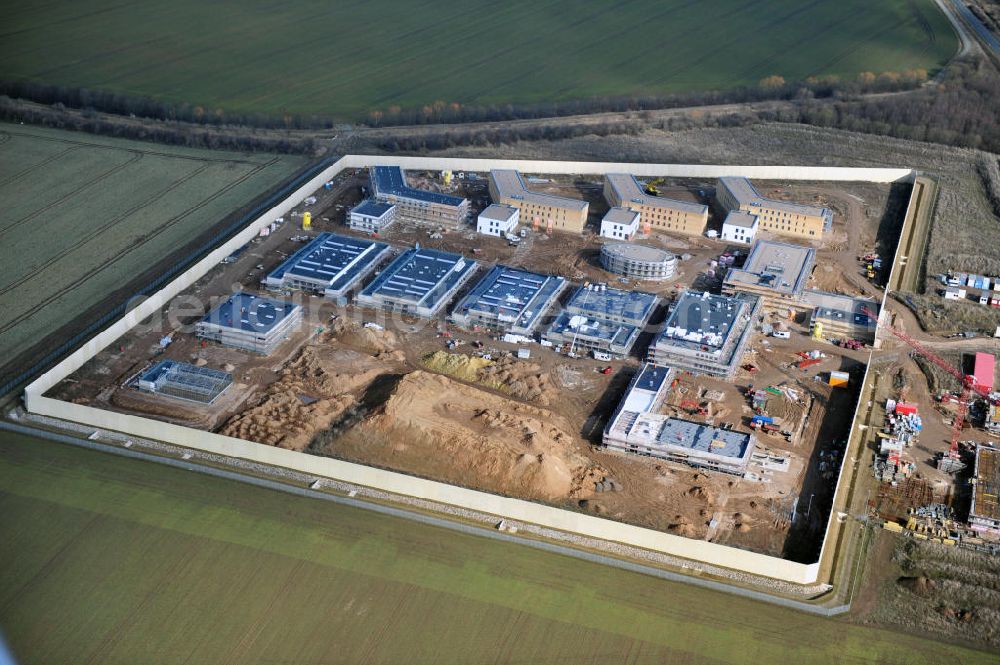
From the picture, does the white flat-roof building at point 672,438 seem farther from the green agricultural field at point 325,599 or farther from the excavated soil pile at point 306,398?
the excavated soil pile at point 306,398

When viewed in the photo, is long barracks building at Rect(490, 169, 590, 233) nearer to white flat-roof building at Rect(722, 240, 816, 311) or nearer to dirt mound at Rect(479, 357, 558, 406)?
white flat-roof building at Rect(722, 240, 816, 311)

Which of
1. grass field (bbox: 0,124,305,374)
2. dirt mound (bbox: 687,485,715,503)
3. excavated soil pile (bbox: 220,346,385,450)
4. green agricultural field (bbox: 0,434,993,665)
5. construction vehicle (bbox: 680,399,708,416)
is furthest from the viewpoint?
grass field (bbox: 0,124,305,374)

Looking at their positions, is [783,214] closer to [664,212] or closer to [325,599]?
[664,212]

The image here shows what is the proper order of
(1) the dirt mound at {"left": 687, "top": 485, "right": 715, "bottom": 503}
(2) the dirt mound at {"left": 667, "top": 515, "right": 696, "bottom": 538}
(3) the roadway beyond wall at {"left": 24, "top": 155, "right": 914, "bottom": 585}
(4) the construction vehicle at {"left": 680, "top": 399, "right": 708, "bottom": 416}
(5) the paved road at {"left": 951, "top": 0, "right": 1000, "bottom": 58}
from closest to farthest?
(3) the roadway beyond wall at {"left": 24, "top": 155, "right": 914, "bottom": 585}, (2) the dirt mound at {"left": 667, "top": 515, "right": 696, "bottom": 538}, (1) the dirt mound at {"left": 687, "top": 485, "right": 715, "bottom": 503}, (4) the construction vehicle at {"left": 680, "top": 399, "right": 708, "bottom": 416}, (5) the paved road at {"left": 951, "top": 0, "right": 1000, "bottom": 58}

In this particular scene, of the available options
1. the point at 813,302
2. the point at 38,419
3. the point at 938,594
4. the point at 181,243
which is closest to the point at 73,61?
the point at 181,243

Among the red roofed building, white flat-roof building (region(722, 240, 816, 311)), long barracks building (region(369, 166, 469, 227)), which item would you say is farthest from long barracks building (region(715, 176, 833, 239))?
long barracks building (region(369, 166, 469, 227))

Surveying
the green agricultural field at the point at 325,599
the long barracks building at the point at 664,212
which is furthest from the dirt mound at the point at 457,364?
the long barracks building at the point at 664,212
